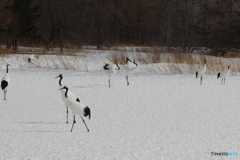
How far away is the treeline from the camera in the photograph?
18.9 m

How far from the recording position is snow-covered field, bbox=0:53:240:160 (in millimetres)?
2990

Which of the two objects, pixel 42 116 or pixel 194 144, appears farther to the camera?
pixel 42 116

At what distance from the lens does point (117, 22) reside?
2914cm

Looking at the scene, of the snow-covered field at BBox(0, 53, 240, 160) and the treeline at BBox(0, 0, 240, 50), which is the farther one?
the treeline at BBox(0, 0, 240, 50)

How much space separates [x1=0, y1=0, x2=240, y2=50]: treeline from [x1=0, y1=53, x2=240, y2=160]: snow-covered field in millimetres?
9566

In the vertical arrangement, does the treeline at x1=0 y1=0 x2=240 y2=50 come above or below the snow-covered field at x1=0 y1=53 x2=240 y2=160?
above

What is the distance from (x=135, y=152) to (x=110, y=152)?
264 millimetres

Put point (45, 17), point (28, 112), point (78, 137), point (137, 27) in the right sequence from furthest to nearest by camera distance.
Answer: point (137, 27), point (45, 17), point (28, 112), point (78, 137)

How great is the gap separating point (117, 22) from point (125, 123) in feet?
85.1

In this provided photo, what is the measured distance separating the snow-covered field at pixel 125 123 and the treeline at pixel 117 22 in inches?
377

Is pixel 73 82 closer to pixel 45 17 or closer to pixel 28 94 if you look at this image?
pixel 28 94

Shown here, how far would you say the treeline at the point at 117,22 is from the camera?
1887 cm

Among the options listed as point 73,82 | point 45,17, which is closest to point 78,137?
point 73,82

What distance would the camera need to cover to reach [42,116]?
4.41 metres
